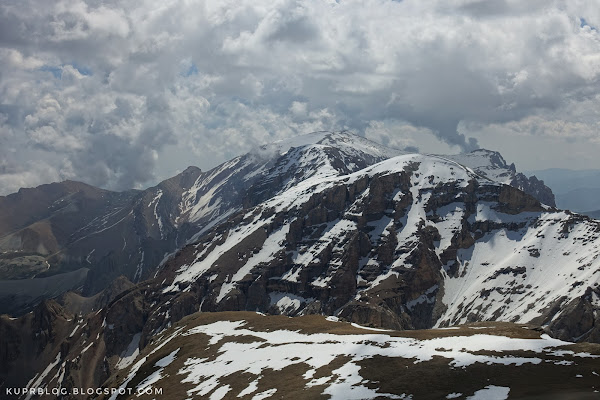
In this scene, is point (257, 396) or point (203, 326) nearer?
point (257, 396)

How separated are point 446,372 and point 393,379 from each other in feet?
20.2

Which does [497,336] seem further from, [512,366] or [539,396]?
[539,396]

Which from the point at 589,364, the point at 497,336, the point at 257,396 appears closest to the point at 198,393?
the point at 257,396

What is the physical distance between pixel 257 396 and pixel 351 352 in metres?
17.2

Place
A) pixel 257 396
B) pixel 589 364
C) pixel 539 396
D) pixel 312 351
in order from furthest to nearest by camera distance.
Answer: pixel 312 351 → pixel 257 396 → pixel 589 364 → pixel 539 396

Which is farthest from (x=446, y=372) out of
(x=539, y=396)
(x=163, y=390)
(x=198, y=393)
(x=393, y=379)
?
(x=163, y=390)

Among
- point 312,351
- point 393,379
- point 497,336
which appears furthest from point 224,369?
point 497,336

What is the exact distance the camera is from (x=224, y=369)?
86438mm

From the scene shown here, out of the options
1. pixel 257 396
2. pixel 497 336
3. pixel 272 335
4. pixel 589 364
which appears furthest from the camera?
pixel 272 335

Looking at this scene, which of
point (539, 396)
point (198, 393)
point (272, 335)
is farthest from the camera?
point (272, 335)

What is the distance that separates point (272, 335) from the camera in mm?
108375

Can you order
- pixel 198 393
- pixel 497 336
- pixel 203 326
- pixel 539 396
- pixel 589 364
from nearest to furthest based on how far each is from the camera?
pixel 539 396 < pixel 589 364 < pixel 497 336 < pixel 198 393 < pixel 203 326

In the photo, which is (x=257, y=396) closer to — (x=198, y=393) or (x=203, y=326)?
(x=198, y=393)

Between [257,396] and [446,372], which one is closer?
[446,372]
